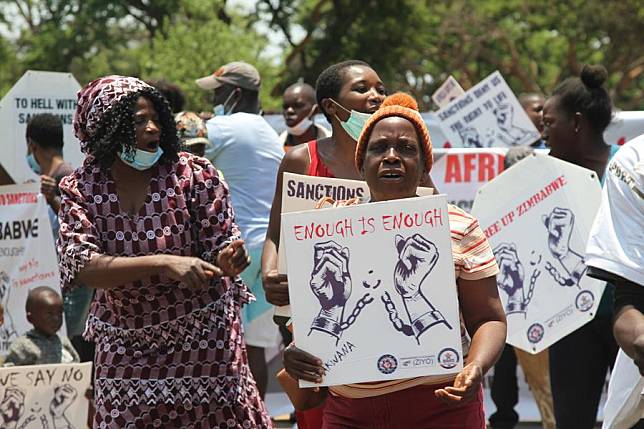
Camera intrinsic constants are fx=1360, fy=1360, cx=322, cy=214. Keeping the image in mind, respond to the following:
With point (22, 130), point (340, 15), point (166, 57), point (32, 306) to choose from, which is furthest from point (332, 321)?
point (340, 15)

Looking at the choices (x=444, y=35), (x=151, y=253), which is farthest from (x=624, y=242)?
(x=444, y=35)

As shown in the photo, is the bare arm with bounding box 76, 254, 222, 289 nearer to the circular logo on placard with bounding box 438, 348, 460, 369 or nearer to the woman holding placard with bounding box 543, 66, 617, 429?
the circular logo on placard with bounding box 438, 348, 460, 369

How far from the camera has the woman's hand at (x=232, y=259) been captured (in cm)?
446

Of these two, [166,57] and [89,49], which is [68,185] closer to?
[166,57]

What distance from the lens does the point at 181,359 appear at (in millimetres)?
4766

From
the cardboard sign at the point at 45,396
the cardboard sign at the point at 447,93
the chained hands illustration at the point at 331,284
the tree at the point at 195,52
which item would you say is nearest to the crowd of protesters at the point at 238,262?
the chained hands illustration at the point at 331,284

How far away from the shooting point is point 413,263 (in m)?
3.70

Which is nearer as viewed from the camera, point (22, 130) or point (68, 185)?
point (68, 185)

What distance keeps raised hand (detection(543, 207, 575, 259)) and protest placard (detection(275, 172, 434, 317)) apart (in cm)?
198

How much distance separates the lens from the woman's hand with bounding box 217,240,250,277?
175 inches

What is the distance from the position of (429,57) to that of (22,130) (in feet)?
93.1

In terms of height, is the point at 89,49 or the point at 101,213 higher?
the point at 101,213

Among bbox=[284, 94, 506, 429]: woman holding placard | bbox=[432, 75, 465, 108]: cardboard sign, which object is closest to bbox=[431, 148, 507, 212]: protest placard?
bbox=[432, 75, 465, 108]: cardboard sign

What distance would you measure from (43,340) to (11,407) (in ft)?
3.97
